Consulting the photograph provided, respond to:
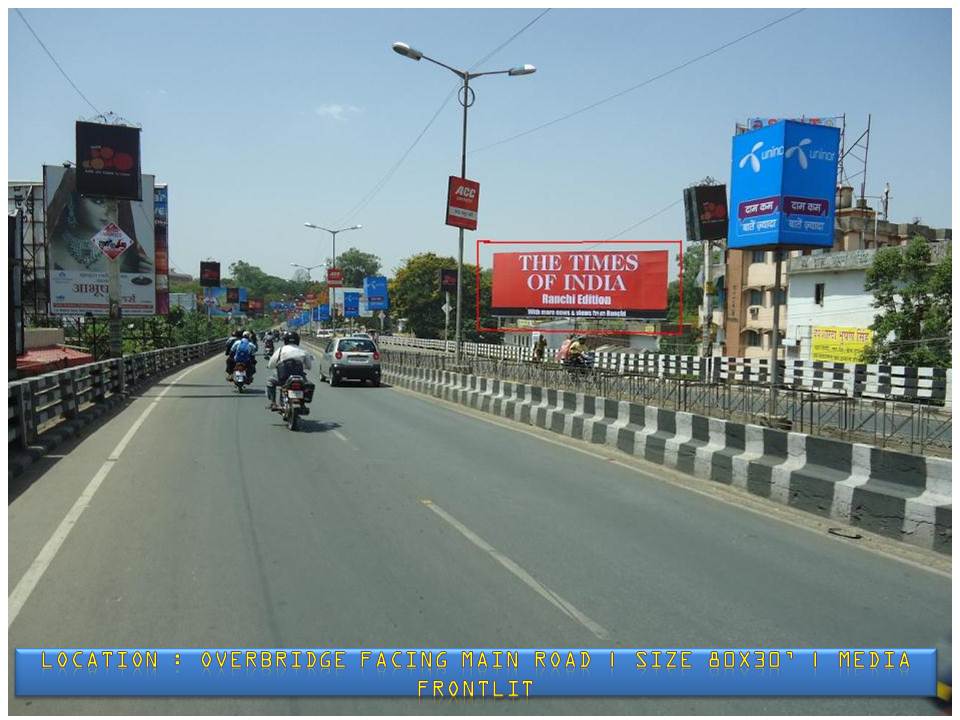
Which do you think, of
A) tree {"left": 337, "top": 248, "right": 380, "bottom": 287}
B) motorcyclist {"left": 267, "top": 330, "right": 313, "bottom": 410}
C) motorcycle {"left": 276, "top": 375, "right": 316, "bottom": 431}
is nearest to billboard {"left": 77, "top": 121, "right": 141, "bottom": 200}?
motorcyclist {"left": 267, "top": 330, "right": 313, "bottom": 410}

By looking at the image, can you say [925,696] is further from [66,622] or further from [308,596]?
[66,622]

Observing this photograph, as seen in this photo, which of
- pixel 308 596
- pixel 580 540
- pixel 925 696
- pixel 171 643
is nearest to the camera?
pixel 925 696

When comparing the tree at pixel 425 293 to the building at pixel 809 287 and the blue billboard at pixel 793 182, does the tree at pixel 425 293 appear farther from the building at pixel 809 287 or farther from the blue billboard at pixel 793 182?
Answer: the blue billboard at pixel 793 182

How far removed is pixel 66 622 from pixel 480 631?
257 centimetres

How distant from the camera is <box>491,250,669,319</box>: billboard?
40094mm

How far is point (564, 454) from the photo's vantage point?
12312 mm

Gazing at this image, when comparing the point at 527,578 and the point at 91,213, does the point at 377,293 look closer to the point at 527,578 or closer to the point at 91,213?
the point at 91,213

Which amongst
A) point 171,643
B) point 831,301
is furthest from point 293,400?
point 831,301

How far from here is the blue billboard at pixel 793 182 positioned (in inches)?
446

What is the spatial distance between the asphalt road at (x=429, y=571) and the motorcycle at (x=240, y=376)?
11.9 metres

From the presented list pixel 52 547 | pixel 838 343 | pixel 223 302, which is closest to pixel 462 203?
pixel 52 547

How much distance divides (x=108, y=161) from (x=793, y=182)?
23303 mm

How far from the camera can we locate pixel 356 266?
185000 millimetres
